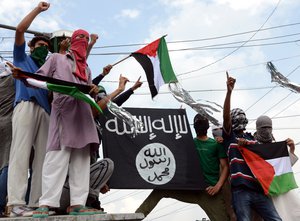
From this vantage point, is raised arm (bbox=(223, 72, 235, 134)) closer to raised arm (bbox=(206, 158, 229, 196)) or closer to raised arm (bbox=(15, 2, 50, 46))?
raised arm (bbox=(206, 158, 229, 196))

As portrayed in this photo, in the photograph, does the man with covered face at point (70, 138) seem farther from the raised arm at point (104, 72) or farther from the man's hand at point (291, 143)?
Result: the man's hand at point (291, 143)

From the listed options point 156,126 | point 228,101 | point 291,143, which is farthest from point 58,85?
point 291,143

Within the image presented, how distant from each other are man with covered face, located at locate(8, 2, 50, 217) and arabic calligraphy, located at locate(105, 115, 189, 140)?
4.63ft

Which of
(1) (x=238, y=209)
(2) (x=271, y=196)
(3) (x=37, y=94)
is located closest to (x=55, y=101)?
(3) (x=37, y=94)

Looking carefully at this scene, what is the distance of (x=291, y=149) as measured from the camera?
5348 mm

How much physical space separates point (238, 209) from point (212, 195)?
2.01 feet

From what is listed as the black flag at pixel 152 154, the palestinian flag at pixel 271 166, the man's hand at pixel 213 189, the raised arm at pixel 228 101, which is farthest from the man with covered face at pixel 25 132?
the palestinian flag at pixel 271 166

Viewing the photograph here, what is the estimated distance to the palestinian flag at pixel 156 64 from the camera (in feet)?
19.0

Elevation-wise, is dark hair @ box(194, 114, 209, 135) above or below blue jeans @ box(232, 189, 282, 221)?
above

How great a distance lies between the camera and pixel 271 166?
16.9 ft

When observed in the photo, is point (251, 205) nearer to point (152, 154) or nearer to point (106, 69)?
point (152, 154)

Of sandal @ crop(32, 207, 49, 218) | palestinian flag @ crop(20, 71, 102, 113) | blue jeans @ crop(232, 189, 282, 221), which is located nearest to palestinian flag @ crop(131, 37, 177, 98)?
blue jeans @ crop(232, 189, 282, 221)

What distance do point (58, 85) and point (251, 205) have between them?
8.34 feet

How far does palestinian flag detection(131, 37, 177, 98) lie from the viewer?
5781mm
